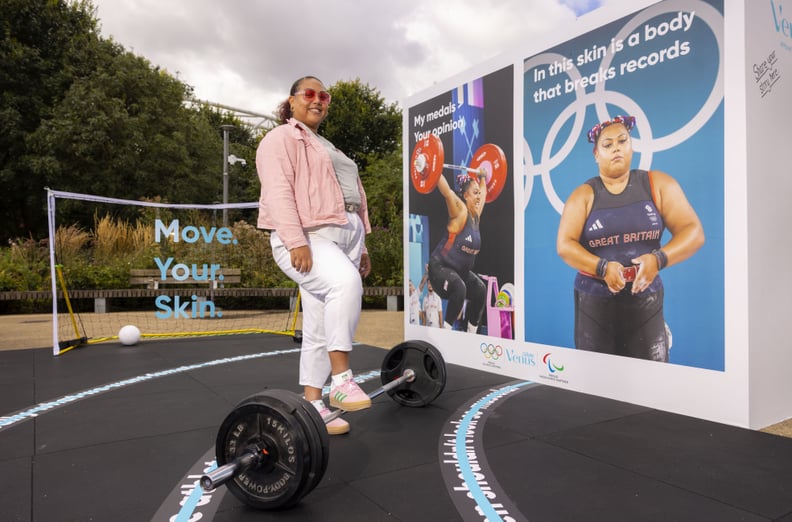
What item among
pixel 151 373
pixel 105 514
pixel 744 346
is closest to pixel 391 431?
pixel 105 514

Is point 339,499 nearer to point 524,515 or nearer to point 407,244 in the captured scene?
point 524,515

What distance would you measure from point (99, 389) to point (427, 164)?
11.8ft

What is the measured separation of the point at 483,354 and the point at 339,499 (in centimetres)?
308

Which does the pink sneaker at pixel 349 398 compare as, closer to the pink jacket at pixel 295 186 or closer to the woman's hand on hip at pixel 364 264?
the pink jacket at pixel 295 186

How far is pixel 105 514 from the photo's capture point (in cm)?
212

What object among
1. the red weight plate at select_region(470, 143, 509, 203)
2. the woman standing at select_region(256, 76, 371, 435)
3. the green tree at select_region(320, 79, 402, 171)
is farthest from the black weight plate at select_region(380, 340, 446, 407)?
the green tree at select_region(320, 79, 402, 171)

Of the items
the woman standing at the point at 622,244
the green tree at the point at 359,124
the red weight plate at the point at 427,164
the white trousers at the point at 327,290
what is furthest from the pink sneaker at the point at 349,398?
the green tree at the point at 359,124

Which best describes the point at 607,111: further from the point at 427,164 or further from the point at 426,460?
the point at 426,460

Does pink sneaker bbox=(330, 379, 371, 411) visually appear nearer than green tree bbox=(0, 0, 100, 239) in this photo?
Yes

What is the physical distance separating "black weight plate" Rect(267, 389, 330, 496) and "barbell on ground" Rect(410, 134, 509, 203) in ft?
10.9

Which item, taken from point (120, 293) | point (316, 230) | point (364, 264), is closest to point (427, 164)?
point (364, 264)

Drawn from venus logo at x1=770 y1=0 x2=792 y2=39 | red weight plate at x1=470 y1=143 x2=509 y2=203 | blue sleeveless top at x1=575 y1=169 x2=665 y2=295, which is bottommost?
blue sleeveless top at x1=575 y1=169 x2=665 y2=295

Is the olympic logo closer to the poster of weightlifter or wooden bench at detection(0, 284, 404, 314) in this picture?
the poster of weightlifter

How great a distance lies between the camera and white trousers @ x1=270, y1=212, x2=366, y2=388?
2.73 metres
